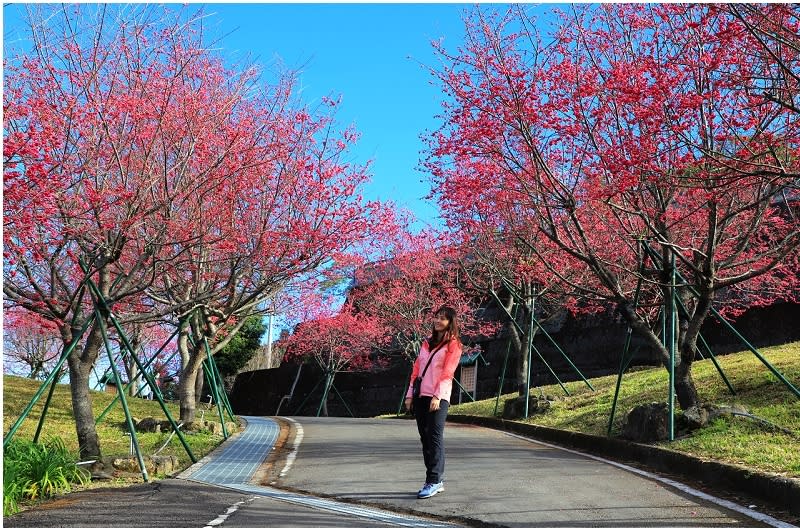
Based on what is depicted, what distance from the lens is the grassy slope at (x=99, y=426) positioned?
1245 cm

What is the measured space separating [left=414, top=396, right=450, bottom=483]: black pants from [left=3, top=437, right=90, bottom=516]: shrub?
12.0ft

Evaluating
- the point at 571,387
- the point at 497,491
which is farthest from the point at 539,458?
the point at 571,387

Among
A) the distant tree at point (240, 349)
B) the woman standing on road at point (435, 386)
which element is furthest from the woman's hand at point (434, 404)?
the distant tree at point (240, 349)

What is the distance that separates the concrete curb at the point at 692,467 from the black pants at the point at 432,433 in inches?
123

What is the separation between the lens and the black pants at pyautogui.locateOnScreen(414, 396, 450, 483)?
289 inches

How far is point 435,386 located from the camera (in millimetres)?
7305

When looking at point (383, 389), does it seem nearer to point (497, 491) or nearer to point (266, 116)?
point (266, 116)

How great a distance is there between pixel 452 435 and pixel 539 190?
5.20m

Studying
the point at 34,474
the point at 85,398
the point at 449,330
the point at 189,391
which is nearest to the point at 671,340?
the point at 449,330

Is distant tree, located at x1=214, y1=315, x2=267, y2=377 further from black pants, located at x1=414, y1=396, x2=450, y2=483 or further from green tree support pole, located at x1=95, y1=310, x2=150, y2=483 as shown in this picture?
black pants, located at x1=414, y1=396, x2=450, y2=483

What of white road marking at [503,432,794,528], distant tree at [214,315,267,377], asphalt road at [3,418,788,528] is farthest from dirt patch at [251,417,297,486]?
distant tree at [214,315,267,377]

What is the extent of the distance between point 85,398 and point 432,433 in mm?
5475

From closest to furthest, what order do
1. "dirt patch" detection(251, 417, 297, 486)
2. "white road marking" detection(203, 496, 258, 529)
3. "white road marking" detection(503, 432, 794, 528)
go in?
"white road marking" detection(203, 496, 258, 529) < "white road marking" detection(503, 432, 794, 528) < "dirt patch" detection(251, 417, 297, 486)

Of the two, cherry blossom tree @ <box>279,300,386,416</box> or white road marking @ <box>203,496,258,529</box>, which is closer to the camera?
white road marking @ <box>203,496,258,529</box>
